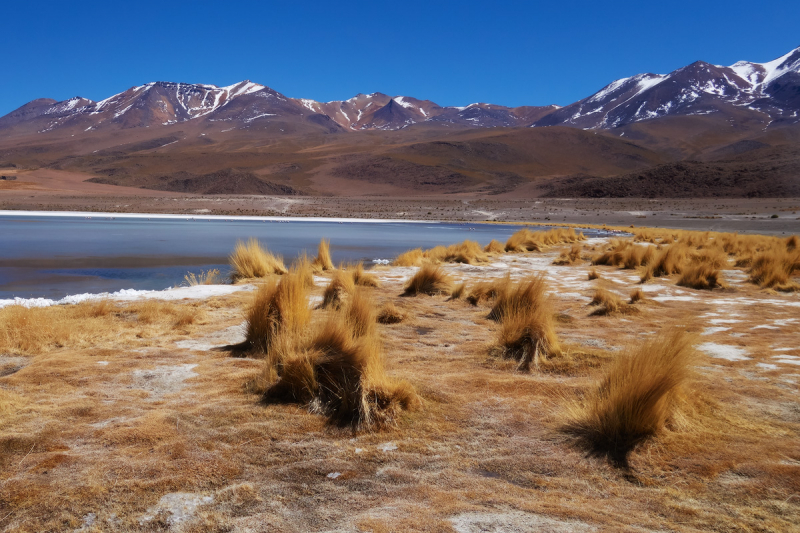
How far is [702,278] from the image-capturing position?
859 centimetres

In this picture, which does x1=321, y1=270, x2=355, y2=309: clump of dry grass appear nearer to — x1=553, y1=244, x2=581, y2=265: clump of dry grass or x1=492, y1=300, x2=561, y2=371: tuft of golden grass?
x1=492, y1=300, x2=561, y2=371: tuft of golden grass

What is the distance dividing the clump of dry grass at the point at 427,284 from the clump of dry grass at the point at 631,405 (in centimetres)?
472

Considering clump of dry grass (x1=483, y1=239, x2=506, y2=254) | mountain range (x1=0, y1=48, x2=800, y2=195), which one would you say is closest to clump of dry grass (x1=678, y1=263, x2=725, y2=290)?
clump of dry grass (x1=483, y1=239, x2=506, y2=254)

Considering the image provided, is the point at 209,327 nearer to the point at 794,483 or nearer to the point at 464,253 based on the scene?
the point at 794,483

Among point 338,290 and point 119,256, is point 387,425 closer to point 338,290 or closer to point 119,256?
point 338,290

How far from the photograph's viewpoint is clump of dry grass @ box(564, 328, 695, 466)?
2881 millimetres

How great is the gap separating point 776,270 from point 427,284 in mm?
5741

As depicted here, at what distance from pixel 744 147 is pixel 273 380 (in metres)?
138

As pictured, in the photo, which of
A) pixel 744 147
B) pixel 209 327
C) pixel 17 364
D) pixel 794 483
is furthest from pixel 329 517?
pixel 744 147

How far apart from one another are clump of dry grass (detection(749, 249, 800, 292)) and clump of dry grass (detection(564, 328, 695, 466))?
6.71 meters

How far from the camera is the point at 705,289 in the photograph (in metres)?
8.48

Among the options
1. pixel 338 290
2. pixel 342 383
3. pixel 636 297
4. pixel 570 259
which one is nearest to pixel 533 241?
pixel 570 259

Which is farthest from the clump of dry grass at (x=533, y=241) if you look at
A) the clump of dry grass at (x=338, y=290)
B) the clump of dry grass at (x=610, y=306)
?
the clump of dry grass at (x=338, y=290)

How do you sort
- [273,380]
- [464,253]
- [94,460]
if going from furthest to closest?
[464,253]
[273,380]
[94,460]
